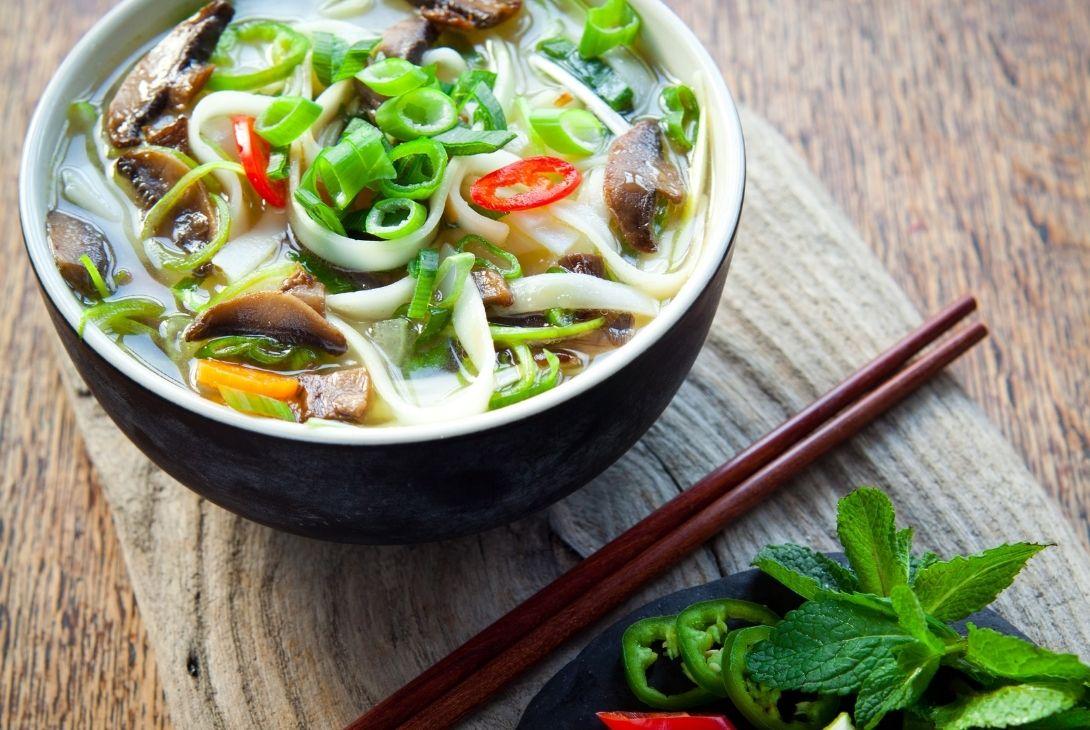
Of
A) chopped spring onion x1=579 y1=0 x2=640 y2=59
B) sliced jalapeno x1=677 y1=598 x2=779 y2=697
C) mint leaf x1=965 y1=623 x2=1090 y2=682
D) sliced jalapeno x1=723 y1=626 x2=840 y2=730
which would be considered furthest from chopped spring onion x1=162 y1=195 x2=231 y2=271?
mint leaf x1=965 y1=623 x2=1090 y2=682

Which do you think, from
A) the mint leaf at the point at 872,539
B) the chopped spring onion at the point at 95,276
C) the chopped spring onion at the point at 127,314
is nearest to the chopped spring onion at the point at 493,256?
the chopped spring onion at the point at 127,314

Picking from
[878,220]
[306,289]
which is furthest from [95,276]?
[878,220]

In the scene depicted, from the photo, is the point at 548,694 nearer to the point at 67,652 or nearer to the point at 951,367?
the point at 67,652

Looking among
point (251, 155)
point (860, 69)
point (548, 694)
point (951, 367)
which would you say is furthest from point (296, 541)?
point (860, 69)

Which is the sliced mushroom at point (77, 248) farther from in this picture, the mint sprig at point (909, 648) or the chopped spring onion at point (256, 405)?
the mint sprig at point (909, 648)

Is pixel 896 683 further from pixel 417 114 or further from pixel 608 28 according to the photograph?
pixel 608 28
